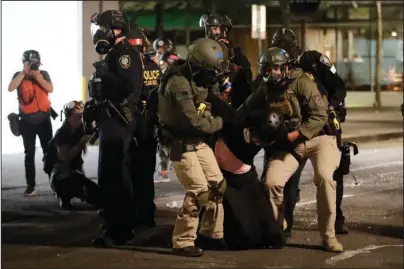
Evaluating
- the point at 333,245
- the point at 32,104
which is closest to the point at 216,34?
the point at 333,245

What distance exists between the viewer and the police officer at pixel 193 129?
546 centimetres

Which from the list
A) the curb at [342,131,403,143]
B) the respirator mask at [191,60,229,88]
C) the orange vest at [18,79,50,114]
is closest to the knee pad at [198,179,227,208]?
the respirator mask at [191,60,229,88]

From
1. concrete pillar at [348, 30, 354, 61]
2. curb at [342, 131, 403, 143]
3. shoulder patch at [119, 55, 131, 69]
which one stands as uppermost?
concrete pillar at [348, 30, 354, 61]

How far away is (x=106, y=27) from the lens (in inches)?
237

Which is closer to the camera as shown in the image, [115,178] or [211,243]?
[211,243]

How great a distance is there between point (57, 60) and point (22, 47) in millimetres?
984

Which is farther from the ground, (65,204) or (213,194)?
(213,194)

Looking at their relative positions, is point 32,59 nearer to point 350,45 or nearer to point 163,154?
point 163,154

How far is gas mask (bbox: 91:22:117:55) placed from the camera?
602cm

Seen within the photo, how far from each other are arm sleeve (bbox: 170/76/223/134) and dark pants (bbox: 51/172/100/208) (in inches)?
99.4

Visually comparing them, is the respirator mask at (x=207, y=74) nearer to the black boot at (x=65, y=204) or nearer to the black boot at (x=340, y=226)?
the black boot at (x=340, y=226)

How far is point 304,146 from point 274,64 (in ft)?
2.80

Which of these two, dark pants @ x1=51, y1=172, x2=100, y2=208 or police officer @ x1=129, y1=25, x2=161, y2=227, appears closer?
police officer @ x1=129, y1=25, x2=161, y2=227

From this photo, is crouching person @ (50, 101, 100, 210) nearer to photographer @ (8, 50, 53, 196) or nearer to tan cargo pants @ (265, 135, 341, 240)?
photographer @ (8, 50, 53, 196)
